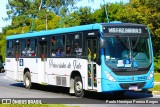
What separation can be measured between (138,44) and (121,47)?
810 mm

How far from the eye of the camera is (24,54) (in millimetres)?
23906

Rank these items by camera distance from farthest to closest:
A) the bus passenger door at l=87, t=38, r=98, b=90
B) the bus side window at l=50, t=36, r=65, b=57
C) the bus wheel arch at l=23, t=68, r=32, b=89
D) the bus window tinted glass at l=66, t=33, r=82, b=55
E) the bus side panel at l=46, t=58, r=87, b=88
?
the bus wheel arch at l=23, t=68, r=32, b=89, the bus side window at l=50, t=36, r=65, b=57, the bus window tinted glass at l=66, t=33, r=82, b=55, the bus side panel at l=46, t=58, r=87, b=88, the bus passenger door at l=87, t=38, r=98, b=90

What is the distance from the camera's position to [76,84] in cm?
1802

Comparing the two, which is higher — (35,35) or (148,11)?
(148,11)

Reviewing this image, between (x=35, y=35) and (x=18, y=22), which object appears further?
(x=18, y=22)

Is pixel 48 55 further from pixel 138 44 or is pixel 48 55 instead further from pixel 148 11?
pixel 148 11

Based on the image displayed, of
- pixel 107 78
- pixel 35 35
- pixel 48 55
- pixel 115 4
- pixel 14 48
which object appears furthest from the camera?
pixel 115 4

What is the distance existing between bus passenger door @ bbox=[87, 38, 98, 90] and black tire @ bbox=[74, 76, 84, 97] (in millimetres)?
782

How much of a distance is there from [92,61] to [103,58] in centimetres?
80

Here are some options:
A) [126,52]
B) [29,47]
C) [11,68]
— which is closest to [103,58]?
[126,52]

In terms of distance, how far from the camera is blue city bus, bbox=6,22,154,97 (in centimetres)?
1620

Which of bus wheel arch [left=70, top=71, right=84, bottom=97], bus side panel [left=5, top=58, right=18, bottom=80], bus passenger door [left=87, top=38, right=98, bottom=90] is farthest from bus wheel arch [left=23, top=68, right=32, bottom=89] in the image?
bus passenger door [left=87, top=38, right=98, bottom=90]

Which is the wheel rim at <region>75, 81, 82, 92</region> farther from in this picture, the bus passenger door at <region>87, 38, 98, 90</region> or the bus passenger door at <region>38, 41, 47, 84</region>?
the bus passenger door at <region>38, 41, 47, 84</region>

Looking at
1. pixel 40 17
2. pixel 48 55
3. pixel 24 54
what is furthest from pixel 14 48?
pixel 40 17
